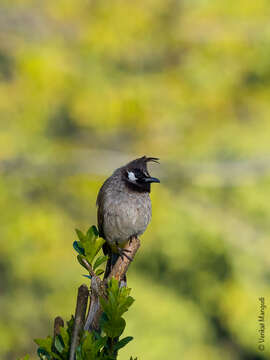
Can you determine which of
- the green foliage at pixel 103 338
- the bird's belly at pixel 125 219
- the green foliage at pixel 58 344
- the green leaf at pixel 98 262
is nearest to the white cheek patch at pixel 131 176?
the bird's belly at pixel 125 219

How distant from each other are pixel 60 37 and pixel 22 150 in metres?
2.01

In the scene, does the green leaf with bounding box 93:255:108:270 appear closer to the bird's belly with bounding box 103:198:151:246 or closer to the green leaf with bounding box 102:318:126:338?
the green leaf with bounding box 102:318:126:338

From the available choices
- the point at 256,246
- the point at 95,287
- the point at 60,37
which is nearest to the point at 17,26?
the point at 60,37

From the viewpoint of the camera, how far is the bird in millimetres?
3334

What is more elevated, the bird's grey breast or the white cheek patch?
the white cheek patch

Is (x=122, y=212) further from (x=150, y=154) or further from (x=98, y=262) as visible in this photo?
(x=150, y=154)

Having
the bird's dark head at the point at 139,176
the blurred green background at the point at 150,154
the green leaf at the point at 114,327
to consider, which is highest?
the blurred green background at the point at 150,154

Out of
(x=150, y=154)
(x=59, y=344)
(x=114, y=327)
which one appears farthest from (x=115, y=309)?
(x=150, y=154)

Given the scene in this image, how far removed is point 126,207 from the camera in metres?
3.35

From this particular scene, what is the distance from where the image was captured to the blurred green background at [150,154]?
28.2 ft

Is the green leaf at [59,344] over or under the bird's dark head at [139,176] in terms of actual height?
under

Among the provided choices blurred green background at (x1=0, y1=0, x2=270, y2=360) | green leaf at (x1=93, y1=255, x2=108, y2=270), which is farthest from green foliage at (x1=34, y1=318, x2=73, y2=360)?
blurred green background at (x1=0, y1=0, x2=270, y2=360)

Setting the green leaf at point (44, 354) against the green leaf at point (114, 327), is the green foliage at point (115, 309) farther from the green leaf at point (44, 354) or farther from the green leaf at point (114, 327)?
the green leaf at point (44, 354)

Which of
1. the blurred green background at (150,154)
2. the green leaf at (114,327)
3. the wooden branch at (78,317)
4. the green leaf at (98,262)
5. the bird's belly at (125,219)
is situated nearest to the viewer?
the wooden branch at (78,317)
